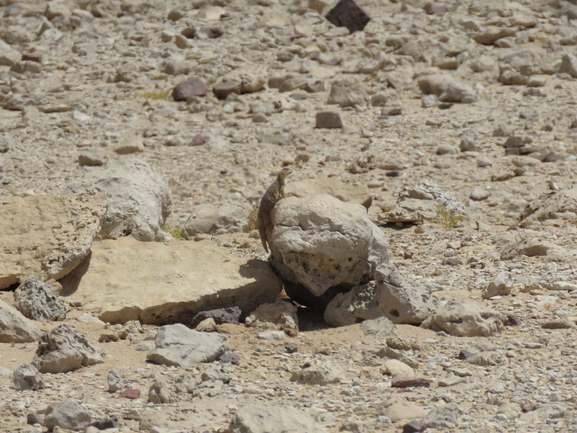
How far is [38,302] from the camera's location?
18.4 feet

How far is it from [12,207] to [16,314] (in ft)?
4.63

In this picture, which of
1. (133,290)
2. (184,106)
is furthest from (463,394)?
(184,106)

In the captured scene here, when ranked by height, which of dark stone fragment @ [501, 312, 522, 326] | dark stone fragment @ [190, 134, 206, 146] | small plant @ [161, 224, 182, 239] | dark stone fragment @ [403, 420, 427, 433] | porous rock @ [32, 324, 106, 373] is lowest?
dark stone fragment @ [190, 134, 206, 146]

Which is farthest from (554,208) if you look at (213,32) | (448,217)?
(213,32)

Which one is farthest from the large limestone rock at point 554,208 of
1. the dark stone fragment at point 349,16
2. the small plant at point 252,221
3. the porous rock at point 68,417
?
the dark stone fragment at point 349,16

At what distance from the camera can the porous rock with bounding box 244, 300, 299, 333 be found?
564cm

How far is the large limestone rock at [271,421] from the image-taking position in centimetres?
368

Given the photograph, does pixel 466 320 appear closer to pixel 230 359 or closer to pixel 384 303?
pixel 384 303

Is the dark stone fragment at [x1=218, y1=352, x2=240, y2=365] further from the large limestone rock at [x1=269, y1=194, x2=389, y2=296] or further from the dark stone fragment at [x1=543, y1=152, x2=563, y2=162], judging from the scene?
the dark stone fragment at [x1=543, y1=152, x2=563, y2=162]

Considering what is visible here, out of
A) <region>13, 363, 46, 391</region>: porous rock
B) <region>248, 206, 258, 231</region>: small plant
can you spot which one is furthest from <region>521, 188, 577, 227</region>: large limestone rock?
<region>13, 363, 46, 391</region>: porous rock

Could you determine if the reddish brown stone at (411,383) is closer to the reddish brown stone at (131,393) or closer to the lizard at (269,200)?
the reddish brown stone at (131,393)

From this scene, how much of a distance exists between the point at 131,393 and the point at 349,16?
39.7 feet

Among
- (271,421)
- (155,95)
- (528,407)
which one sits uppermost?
(271,421)

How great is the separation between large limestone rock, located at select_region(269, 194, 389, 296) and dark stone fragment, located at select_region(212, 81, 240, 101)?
276 inches
